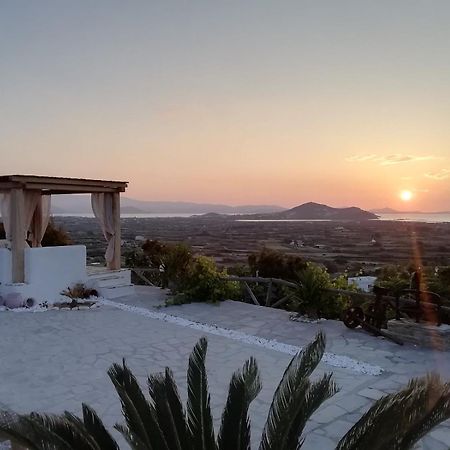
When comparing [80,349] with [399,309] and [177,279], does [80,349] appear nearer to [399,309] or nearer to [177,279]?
[177,279]

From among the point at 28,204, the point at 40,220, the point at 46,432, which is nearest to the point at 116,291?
the point at 28,204

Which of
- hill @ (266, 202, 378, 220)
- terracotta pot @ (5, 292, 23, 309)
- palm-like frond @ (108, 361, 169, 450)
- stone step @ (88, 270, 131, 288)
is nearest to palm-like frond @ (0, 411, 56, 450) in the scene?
palm-like frond @ (108, 361, 169, 450)

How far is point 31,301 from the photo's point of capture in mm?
9688

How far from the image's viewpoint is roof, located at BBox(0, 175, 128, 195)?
9578mm

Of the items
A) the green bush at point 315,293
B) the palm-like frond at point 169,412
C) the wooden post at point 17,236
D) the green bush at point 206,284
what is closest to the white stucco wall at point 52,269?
the wooden post at point 17,236

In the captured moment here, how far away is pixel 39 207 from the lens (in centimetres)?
1166

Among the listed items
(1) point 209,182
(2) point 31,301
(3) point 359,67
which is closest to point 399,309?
(3) point 359,67

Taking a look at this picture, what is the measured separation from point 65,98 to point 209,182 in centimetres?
1749

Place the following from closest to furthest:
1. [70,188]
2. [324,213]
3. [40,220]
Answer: [70,188], [40,220], [324,213]

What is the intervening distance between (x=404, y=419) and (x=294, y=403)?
0.56 metres

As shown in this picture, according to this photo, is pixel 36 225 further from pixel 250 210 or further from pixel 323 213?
pixel 250 210

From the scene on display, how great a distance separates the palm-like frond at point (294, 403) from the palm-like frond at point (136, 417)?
22.8 inches

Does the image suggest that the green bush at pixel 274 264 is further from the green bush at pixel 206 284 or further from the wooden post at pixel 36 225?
the wooden post at pixel 36 225

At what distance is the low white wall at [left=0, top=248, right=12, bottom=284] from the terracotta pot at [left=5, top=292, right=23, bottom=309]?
456mm
